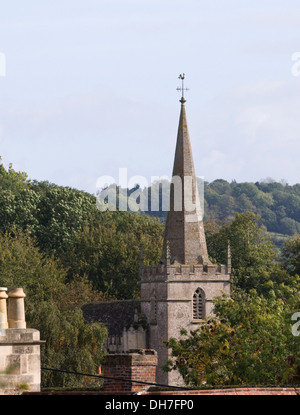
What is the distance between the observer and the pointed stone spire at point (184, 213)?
8669 centimetres

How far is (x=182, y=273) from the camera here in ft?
281

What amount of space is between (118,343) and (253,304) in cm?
2814

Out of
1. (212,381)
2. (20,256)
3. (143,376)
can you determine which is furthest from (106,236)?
(143,376)

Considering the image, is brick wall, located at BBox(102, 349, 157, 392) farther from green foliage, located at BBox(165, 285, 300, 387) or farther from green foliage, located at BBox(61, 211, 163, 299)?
green foliage, located at BBox(61, 211, 163, 299)

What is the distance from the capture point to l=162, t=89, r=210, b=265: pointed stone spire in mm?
86688

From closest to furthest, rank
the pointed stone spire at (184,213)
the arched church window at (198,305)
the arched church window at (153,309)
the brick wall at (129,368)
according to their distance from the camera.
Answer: the brick wall at (129,368) < the arched church window at (198,305) < the pointed stone spire at (184,213) < the arched church window at (153,309)

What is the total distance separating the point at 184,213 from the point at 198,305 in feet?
19.6

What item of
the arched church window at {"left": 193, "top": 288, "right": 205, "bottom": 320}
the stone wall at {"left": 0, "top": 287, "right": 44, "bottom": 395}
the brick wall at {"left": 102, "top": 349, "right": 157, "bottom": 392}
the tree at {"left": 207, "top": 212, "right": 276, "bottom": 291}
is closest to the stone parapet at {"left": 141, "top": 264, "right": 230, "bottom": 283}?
the arched church window at {"left": 193, "top": 288, "right": 205, "bottom": 320}

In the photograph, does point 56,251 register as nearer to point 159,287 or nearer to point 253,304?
point 159,287

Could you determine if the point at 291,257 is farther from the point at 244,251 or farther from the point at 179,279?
the point at 179,279

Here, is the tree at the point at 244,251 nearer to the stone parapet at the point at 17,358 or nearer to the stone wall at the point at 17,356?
the stone wall at the point at 17,356

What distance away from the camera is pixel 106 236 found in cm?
11531

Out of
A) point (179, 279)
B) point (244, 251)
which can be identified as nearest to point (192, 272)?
point (179, 279)

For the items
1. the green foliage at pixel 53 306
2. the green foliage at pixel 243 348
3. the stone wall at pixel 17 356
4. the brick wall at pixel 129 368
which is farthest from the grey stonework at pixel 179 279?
the stone wall at pixel 17 356
